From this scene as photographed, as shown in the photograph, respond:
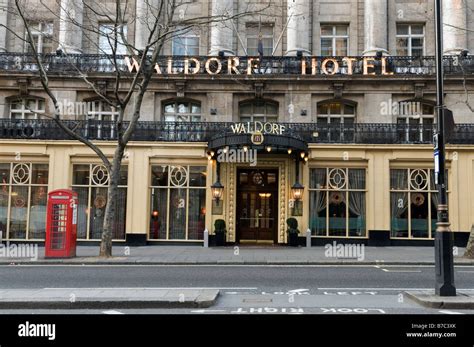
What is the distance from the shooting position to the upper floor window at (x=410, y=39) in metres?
27.0

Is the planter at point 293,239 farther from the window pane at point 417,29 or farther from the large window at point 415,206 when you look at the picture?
the window pane at point 417,29

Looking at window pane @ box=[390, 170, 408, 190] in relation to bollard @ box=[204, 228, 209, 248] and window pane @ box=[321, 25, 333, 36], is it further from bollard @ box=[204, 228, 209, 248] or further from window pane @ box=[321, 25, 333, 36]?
bollard @ box=[204, 228, 209, 248]

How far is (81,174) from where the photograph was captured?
2378 centimetres

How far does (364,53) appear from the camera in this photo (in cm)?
2630

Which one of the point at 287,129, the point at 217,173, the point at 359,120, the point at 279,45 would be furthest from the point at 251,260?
the point at 279,45

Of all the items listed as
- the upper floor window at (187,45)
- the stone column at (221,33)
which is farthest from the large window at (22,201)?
the stone column at (221,33)

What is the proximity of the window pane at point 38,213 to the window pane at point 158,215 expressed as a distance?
17.9ft

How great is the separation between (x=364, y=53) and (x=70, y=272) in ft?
65.9

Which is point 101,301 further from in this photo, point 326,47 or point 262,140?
point 326,47

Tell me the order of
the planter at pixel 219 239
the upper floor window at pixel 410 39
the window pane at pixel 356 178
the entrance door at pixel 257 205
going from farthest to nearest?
the upper floor window at pixel 410 39
the entrance door at pixel 257 205
the window pane at pixel 356 178
the planter at pixel 219 239

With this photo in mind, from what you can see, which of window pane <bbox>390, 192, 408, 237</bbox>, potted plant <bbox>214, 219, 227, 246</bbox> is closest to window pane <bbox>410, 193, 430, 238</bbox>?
window pane <bbox>390, 192, 408, 237</bbox>
